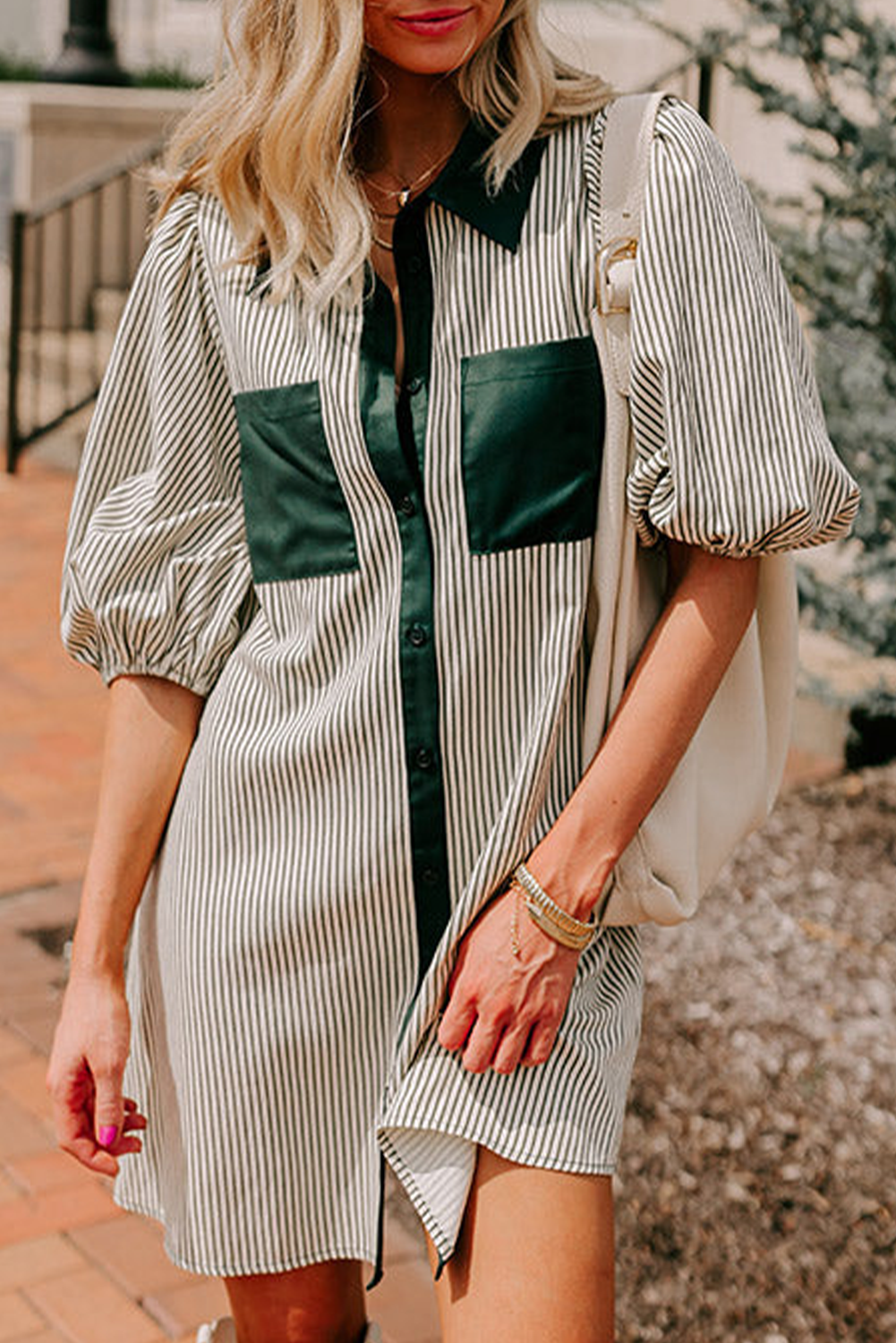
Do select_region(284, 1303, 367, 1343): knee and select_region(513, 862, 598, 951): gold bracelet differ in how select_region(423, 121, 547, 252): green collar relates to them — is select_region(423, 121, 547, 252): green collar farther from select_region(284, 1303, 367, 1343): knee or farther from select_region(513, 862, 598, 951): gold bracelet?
select_region(284, 1303, 367, 1343): knee

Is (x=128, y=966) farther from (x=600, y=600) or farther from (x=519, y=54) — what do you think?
(x=519, y=54)

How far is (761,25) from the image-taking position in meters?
4.64

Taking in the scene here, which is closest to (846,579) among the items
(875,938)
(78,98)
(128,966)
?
(875,938)

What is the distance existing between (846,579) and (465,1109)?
331cm

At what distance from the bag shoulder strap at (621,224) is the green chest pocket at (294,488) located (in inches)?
11.6

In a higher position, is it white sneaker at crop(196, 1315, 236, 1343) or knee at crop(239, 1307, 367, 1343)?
knee at crop(239, 1307, 367, 1343)

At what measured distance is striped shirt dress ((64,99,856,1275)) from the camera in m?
1.76

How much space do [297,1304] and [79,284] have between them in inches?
393

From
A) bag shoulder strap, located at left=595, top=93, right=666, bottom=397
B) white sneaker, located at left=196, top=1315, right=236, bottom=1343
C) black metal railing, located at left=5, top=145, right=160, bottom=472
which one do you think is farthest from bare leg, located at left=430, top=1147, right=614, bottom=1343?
black metal railing, located at left=5, top=145, right=160, bottom=472

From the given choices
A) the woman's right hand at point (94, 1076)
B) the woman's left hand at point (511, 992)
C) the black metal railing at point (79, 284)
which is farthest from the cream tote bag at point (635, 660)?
the black metal railing at point (79, 284)

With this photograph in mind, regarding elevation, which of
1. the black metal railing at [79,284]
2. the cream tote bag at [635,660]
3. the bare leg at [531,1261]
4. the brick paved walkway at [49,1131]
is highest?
the cream tote bag at [635,660]

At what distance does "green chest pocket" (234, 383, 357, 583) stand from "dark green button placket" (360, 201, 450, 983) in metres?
0.06

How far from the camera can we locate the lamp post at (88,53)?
12.2 meters

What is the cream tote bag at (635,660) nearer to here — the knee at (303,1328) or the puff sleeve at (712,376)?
the puff sleeve at (712,376)
